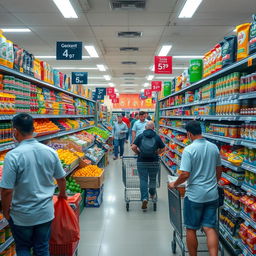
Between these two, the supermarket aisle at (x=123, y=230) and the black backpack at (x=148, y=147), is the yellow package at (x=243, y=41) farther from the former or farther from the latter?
the supermarket aisle at (x=123, y=230)

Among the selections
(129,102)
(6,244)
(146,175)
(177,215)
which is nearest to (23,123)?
(6,244)

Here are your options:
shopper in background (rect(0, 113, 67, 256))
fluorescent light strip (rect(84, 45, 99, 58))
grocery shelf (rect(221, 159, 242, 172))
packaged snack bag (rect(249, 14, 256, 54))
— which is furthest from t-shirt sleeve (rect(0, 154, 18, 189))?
fluorescent light strip (rect(84, 45, 99, 58))

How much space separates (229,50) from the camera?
133 inches

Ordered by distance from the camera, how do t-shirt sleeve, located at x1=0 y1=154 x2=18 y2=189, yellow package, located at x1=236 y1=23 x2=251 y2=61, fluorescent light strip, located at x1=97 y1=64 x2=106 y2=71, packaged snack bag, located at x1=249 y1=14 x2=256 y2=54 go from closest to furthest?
t-shirt sleeve, located at x1=0 y1=154 x2=18 y2=189, packaged snack bag, located at x1=249 y1=14 x2=256 y2=54, yellow package, located at x1=236 y1=23 x2=251 y2=61, fluorescent light strip, located at x1=97 y1=64 x2=106 y2=71

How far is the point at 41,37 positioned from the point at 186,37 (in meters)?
5.42

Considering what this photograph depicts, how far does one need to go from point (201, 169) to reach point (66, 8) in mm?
5775

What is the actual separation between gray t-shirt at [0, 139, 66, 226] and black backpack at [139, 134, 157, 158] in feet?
8.88

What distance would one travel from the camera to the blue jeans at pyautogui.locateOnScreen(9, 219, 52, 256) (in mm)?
2221

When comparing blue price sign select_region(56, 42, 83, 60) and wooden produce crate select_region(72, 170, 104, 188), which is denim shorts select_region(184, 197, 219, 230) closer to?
wooden produce crate select_region(72, 170, 104, 188)

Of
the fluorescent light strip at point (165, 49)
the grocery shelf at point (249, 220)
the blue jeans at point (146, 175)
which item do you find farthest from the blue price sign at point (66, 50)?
the grocery shelf at point (249, 220)

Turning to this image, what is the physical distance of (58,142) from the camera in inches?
211

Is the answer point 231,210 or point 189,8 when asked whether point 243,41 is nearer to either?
point 231,210

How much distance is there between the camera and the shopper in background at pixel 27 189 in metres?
2.07

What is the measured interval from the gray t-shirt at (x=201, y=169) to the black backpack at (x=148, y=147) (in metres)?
1.93
